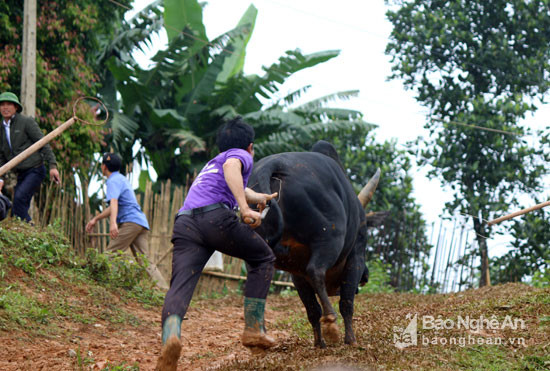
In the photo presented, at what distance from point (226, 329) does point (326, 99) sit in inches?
457

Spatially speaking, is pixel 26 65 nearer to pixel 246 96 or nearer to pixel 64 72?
pixel 64 72

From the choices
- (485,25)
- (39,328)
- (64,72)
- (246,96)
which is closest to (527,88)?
(485,25)

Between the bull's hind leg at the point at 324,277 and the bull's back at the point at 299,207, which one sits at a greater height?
the bull's back at the point at 299,207

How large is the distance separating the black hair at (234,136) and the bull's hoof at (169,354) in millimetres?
1312

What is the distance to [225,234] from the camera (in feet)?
14.4

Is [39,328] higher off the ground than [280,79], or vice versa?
[280,79]

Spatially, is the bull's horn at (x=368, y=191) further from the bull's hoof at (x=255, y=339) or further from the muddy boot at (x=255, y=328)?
the bull's hoof at (x=255, y=339)

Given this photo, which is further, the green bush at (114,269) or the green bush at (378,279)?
the green bush at (378,279)

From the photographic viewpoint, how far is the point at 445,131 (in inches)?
589

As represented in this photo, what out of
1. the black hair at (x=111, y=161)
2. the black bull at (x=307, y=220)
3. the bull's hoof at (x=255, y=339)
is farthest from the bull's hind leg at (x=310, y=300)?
the black hair at (x=111, y=161)

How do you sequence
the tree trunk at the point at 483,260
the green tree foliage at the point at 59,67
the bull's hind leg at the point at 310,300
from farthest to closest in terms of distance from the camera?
the tree trunk at the point at 483,260 → the green tree foliage at the point at 59,67 → the bull's hind leg at the point at 310,300

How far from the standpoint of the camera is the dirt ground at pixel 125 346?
17.6ft

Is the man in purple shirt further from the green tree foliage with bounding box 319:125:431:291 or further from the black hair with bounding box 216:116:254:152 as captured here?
the green tree foliage with bounding box 319:125:431:291

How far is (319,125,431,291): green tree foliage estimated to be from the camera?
42.4 feet
